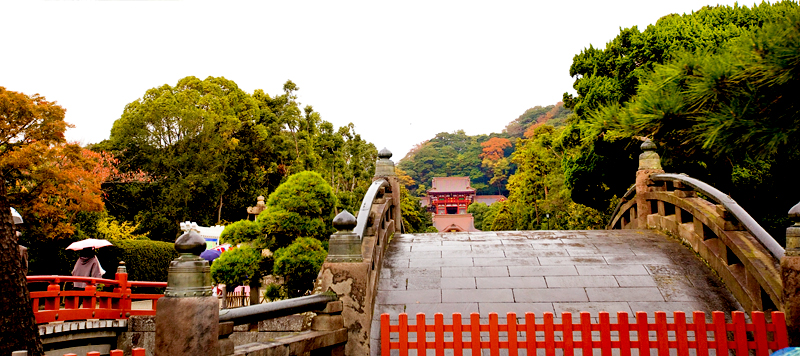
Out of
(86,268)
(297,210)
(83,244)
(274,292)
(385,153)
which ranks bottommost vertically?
(274,292)

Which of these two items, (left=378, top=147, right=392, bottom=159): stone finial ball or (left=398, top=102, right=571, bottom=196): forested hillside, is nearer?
(left=378, top=147, right=392, bottom=159): stone finial ball

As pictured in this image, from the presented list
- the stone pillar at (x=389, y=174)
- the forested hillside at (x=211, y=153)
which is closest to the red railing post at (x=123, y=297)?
the stone pillar at (x=389, y=174)

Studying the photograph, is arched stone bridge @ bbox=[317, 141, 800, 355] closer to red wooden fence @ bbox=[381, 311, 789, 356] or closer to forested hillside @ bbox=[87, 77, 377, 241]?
red wooden fence @ bbox=[381, 311, 789, 356]

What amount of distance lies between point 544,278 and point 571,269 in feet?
1.70

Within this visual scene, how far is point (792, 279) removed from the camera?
479 centimetres

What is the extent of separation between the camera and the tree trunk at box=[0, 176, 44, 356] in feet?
13.8

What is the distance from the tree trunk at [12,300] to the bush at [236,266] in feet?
23.2

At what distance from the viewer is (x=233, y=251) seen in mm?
11836

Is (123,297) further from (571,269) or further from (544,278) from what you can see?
(571,269)

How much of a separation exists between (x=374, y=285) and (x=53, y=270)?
16.6 metres

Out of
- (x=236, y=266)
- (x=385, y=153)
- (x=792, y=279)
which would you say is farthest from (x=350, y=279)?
(x=236, y=266)

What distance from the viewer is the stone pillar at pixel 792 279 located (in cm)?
468

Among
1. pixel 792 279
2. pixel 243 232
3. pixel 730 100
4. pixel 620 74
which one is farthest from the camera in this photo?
pixel 620 74

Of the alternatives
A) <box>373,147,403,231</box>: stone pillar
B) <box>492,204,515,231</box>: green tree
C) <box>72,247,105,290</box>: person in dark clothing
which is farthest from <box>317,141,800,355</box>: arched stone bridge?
<box>492,204,515,231</box>: green tree
